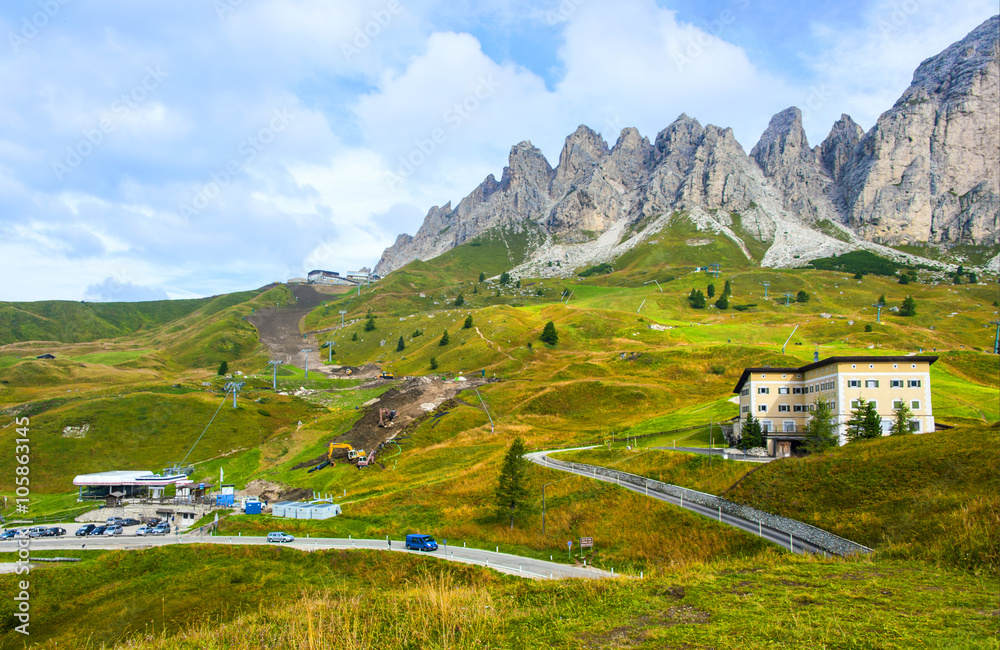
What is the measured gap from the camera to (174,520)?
6244 centimetres

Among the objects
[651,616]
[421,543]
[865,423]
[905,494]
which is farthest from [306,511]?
[865,423]

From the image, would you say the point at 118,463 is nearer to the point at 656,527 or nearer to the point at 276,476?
the point at 276,476

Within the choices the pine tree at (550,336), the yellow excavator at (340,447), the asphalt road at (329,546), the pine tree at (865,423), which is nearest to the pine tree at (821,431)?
the pine tree at (865,423)

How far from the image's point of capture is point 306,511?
194ft

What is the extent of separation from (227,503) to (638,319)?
12195cm

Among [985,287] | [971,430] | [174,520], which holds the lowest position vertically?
[174,520]

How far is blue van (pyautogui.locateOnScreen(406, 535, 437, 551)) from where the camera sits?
44719 mm

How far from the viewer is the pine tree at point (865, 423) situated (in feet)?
163

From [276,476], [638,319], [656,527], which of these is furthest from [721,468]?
[638,319]

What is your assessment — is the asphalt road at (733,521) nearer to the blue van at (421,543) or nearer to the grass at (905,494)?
the grass at (905,494)

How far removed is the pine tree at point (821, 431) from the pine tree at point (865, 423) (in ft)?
5.49

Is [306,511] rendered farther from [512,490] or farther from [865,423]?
Result: [865,423]

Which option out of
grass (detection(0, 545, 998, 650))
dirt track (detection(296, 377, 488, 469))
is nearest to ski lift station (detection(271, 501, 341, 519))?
dirt track (detection(296, 377, 488, 469))

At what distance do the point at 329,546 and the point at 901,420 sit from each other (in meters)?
54.3
